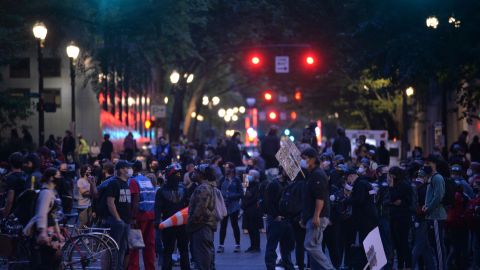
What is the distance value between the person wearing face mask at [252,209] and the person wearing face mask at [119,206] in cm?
552

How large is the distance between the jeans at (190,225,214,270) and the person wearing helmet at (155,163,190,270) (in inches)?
45.5

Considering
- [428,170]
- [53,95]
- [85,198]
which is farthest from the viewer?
[53,95]

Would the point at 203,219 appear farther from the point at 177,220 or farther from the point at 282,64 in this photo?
the point at 282,64

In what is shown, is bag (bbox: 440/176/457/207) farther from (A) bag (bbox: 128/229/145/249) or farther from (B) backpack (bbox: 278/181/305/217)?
(A) bag (bbox: 128/229/145/249)

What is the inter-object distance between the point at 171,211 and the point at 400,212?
12.3 feet

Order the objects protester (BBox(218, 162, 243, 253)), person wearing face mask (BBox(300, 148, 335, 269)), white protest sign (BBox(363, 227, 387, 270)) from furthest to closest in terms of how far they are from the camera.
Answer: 1. protester (BBox(218, 162, 243, 253))
2. person wearing face mask (BBox(300, 148, 335, 269))
3. white protest sign (BBox(363, 227, 387, 270))

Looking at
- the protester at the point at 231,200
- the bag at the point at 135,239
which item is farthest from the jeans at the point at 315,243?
the protester at the point at 231,200

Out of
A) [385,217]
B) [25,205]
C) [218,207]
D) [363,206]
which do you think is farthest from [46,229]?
[385,217]

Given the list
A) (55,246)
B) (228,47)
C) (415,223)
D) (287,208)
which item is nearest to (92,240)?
(55,246)

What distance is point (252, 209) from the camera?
22.1 meters

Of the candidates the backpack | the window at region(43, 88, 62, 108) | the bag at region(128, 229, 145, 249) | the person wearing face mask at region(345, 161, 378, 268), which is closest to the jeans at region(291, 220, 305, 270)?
the backpack

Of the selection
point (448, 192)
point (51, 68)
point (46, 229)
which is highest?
point (51, 68)

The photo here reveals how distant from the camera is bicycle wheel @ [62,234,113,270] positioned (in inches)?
627

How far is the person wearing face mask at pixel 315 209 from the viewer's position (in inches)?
595
